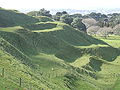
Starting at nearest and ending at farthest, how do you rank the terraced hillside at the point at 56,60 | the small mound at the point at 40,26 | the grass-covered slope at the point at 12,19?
the terraced hillside at the point at 56,60, the grass-covered slope at the point at 12,19, the small mound at the point at 40,26

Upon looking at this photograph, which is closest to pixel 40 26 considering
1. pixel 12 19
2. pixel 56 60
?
pixel 12 19

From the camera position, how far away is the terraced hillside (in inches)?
1764

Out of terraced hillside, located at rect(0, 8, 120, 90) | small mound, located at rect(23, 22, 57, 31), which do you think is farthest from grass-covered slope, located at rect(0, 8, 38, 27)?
terraced hillside, located at rect(0, 8, 120, 90)

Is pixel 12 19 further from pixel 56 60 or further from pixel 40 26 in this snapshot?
pixel 56 60

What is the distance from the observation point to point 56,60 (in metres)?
68.6

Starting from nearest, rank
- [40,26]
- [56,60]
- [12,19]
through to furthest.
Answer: [56,60] < [12,19] < [40,26]

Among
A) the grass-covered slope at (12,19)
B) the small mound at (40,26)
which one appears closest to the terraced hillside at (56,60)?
the small mound at (40,26)

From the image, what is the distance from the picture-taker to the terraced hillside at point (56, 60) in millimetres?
44812

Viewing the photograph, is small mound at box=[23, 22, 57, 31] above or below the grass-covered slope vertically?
below

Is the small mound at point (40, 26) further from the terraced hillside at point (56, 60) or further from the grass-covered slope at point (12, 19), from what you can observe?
the grass-covered slope at point (12, 19)

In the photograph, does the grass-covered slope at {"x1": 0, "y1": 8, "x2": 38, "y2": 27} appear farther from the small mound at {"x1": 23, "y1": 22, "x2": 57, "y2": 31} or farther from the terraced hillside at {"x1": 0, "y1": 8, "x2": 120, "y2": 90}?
the terraced hillside at {"x1": 0, "y1": 8, "x2": 120, "y2": 90}

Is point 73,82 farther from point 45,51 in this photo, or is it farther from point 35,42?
point 35,42

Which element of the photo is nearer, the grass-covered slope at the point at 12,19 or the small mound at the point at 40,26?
the grass-covered slope at the point at 12,19

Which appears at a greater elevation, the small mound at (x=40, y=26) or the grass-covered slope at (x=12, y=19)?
the grass-covered slope at (x=12, y=19)
